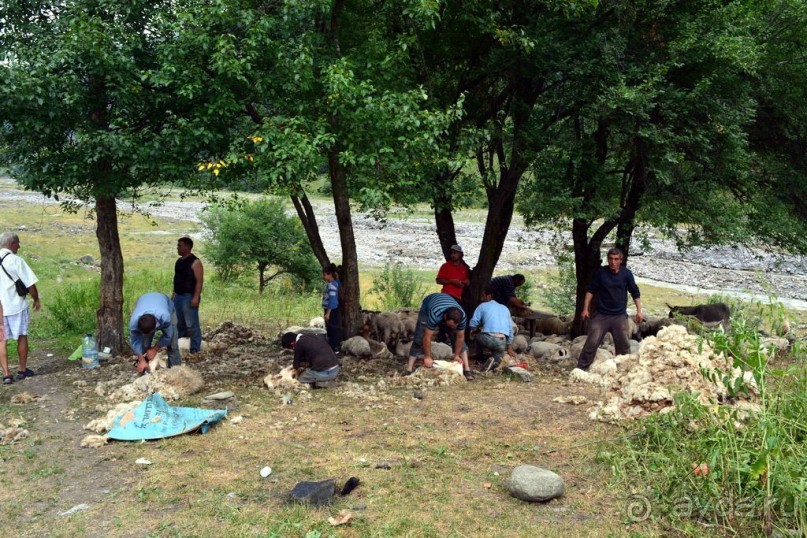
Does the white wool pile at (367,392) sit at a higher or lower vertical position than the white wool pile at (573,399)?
lower

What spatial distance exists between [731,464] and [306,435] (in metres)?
3.85

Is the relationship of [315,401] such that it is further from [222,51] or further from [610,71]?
[610,71]

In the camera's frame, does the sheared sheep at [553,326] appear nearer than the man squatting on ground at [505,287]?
No

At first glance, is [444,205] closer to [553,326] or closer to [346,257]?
[346,257]

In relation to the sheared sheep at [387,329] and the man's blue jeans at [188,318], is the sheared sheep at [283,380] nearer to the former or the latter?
the man's blue jeans at [188,318]

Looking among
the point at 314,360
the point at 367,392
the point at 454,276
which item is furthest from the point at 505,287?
the point at 314,360

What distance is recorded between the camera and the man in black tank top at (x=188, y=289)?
394 inches

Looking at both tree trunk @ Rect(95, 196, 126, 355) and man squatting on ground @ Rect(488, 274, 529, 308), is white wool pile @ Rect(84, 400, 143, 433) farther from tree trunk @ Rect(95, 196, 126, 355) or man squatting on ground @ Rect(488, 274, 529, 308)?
man squatting on ground @ Rect(488, 274, 529, 308)

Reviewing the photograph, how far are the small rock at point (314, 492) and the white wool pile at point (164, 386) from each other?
125 inches

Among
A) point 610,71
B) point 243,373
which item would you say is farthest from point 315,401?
point 610,71

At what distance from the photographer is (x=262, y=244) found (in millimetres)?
22562

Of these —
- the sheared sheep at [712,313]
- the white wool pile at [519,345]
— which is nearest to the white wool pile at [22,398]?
the white wool pile at [519,345]

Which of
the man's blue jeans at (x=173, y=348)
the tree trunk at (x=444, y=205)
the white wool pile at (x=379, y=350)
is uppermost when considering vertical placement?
the tree trunk at (x=444, y=205)

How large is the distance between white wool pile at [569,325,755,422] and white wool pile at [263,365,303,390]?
350 centimetres
